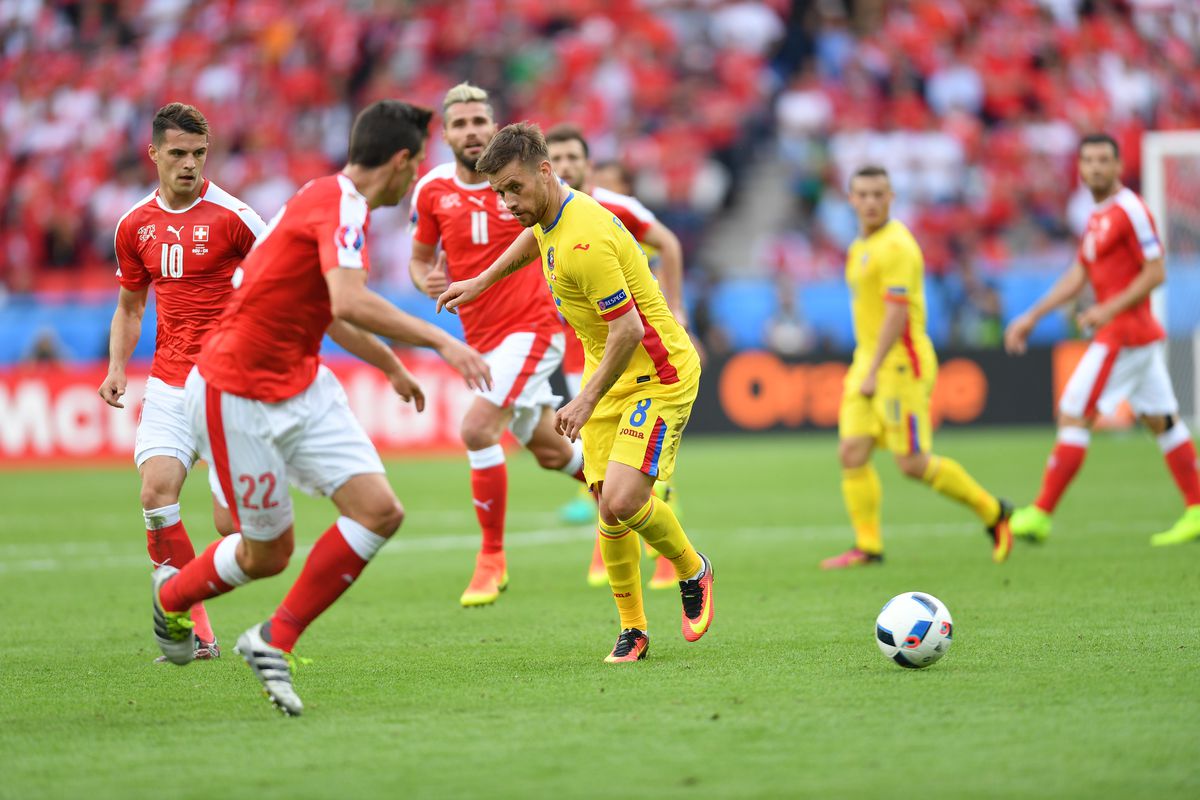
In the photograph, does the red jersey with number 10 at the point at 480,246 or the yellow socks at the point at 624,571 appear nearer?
the yellow socks at the point at 624,571

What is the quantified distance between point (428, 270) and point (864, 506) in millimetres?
3366

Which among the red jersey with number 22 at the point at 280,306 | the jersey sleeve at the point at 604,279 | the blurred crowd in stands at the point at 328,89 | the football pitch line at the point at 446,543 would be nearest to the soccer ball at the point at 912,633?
the jersey sleeve at the point at 604,279

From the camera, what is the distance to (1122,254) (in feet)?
35.8

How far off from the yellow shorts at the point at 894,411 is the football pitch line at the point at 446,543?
181 cm

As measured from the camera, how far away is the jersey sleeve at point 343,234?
5.62 m

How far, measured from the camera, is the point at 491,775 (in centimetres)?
475

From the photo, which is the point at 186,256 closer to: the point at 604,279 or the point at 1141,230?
the point at 604,279

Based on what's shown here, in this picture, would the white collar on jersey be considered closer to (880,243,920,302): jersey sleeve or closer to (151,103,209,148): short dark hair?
(151,103,209,148): short dark hair

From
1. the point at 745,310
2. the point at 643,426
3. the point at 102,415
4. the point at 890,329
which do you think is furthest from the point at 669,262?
the point at 102,415

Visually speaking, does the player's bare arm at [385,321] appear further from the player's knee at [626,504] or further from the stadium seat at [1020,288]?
the stadium seat at [1020,288]

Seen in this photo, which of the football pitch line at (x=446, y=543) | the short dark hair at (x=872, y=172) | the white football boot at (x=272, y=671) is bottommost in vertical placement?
the football pitch line at (x=446, y=543)

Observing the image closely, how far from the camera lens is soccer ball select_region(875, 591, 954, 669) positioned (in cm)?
637

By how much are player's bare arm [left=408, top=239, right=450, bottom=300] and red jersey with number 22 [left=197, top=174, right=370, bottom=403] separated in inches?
101

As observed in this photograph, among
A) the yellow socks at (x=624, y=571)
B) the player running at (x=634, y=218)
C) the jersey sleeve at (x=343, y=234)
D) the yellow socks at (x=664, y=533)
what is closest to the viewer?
the jersey sleeve at (x=343, y=234)
